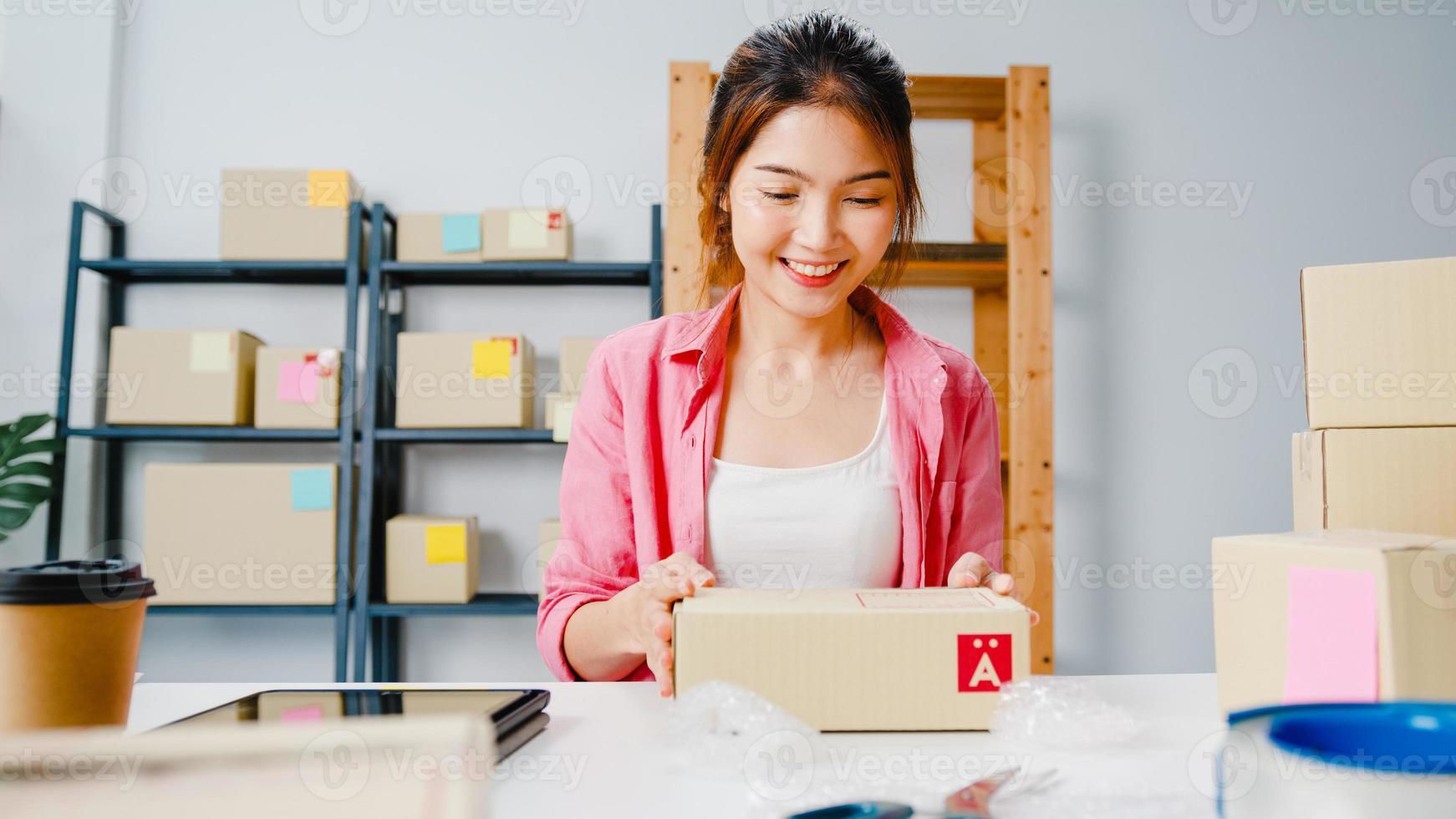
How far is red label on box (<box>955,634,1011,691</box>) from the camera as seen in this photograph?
0.64m

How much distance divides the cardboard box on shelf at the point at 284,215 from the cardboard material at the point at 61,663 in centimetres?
195

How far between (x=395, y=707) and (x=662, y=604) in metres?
0.21

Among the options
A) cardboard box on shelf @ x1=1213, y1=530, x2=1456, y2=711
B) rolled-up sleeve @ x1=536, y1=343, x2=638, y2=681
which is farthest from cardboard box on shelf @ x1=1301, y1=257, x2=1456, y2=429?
rolled-up sleeve @ x1=536, y1=343, x2=638, y2=681

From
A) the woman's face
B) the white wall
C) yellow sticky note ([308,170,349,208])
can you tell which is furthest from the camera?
the white wall

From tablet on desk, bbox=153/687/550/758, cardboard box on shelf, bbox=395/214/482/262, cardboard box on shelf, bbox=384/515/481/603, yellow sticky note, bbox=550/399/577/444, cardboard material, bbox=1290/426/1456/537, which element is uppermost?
cardboard box on shelf, bbox=395/214/482/262

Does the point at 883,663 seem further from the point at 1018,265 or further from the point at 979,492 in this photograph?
the point at 1018,265

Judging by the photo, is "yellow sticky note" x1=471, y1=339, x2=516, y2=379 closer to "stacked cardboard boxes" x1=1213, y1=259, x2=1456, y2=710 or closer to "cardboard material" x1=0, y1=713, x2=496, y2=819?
"stacked cardboard boxes" x1=1213, y1=259, x2=1456, y2=710

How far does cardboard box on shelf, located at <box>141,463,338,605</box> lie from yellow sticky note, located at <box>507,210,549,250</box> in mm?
730

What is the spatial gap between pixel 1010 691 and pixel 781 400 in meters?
0.58

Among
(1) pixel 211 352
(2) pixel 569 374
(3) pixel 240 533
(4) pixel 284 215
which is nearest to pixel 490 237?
(2) pixel 569 374

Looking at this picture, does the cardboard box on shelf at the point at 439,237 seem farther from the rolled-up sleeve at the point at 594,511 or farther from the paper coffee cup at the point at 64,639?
the paper coffee cup at the point at 64,639

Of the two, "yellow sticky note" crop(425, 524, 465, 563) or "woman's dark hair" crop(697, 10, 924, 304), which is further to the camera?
"yellow sticky note" crop(425, 524, 465, 563)

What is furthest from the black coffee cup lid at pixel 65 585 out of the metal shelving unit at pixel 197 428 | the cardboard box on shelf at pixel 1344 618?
the metal shelving unit at pixel 197 428

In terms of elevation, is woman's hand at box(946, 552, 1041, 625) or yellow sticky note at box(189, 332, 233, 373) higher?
yellow sticky note at box(189, 332, 233, 373)
